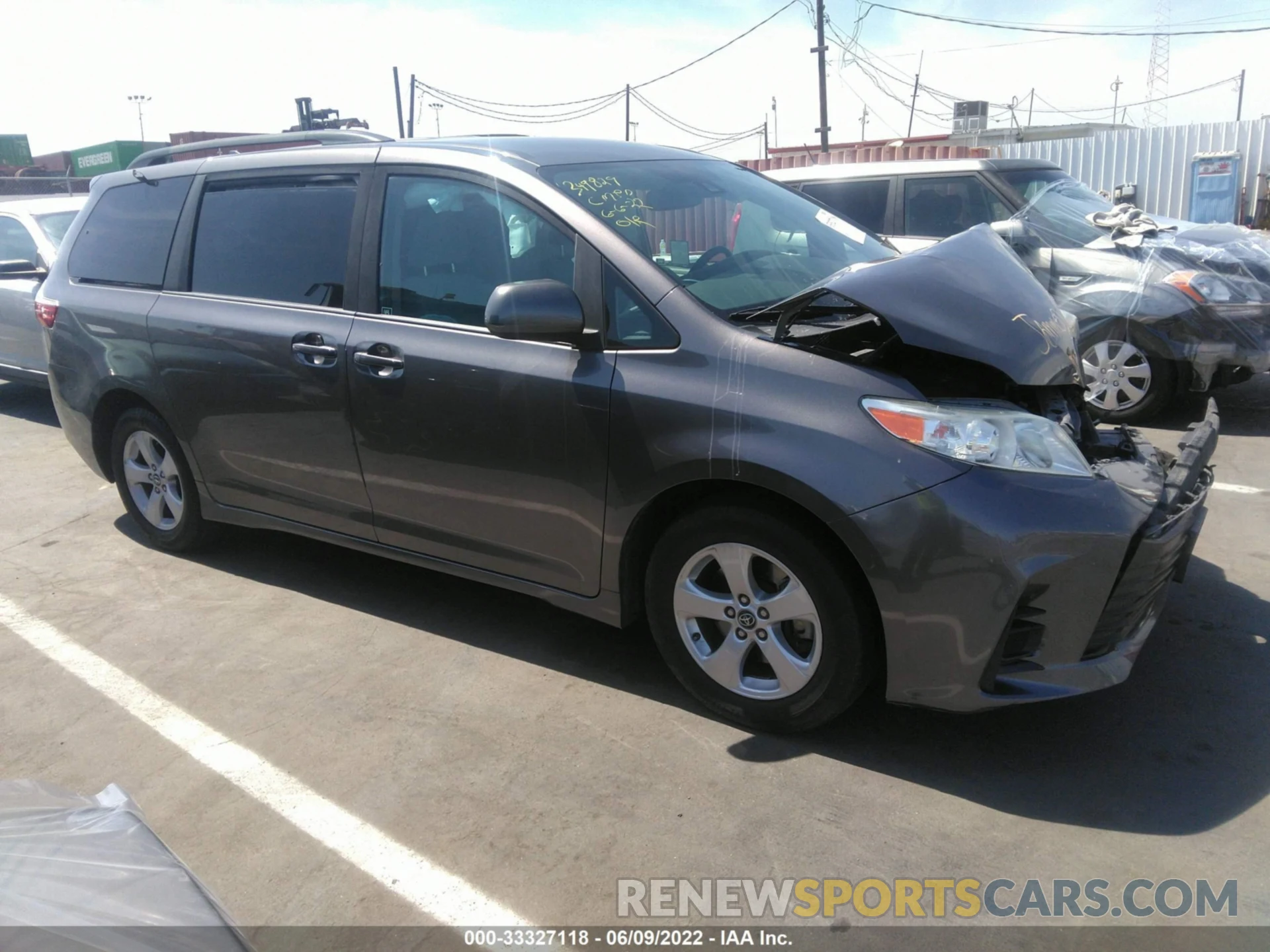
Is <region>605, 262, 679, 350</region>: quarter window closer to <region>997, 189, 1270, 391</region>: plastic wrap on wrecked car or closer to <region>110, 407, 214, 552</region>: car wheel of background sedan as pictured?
<region>110, 407, 214, 552</region>: car wheel of background sedan

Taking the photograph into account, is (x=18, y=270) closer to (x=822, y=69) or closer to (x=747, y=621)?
(x=747, y=621)

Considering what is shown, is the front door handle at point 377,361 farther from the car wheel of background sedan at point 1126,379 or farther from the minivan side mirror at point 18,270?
the minivan side mirror at point 18,270

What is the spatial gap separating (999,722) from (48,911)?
2652 millimetres

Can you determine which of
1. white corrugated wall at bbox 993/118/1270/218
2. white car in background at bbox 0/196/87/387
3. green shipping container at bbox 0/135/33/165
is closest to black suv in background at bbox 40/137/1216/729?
white car in background at bbox 0/196/87/387

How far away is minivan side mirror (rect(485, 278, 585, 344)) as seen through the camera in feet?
10.6

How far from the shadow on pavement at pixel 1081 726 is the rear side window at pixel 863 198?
4.29 meters

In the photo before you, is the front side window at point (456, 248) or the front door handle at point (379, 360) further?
the front door handle at point (379, 360)

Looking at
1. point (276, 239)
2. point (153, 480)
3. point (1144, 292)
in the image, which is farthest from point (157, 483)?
point (1144, 292)

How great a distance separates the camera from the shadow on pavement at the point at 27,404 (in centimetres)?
882

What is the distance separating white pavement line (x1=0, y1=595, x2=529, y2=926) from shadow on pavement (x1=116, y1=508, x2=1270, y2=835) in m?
0.94

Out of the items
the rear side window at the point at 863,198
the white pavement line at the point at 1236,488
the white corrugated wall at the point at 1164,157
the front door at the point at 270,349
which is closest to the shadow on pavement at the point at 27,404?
the front door at the point at 270,349

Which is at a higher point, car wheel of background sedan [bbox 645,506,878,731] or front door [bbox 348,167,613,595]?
front door [bbox 348,167,613,595]

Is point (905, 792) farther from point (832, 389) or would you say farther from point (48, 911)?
point (48, 911)

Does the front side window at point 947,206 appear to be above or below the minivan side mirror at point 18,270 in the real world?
above
